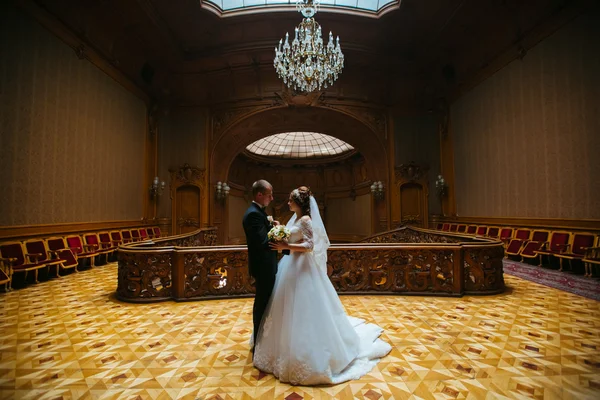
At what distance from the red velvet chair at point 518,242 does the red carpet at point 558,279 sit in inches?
19.9

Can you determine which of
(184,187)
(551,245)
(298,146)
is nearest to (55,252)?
(184,187)

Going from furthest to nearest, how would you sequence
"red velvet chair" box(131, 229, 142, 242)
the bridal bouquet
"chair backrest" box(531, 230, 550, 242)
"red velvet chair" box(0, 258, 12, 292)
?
"red velvet chair" box(131, 229, 142, 242)
"chair backrest" box(531, 230, 550, 242)
"red velvet chair" box(0, 258, 12, 292)
the bridal bouquet

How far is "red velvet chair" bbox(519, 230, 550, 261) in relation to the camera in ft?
23.2

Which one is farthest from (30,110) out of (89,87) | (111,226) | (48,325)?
(48,325)

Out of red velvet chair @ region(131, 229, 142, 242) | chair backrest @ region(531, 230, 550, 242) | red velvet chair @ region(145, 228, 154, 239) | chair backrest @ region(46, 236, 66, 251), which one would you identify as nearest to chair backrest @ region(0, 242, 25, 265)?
chair backrest @ region(46, 236, 66, 251)

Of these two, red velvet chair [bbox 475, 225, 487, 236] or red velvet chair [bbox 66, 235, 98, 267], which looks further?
red velvet chair [bbox 475, 225, 487, 236]

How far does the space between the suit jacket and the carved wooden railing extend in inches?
83.7

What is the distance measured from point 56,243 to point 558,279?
10.9 metres

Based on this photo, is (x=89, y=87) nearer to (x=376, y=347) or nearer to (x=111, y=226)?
(x=111, y=226)

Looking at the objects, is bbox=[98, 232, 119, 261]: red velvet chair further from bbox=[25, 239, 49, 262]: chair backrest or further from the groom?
the groom

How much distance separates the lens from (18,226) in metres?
6.14

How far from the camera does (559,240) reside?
6.79 m

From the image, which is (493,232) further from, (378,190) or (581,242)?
(378,190)

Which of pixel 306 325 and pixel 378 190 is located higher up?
pixel 378 190
